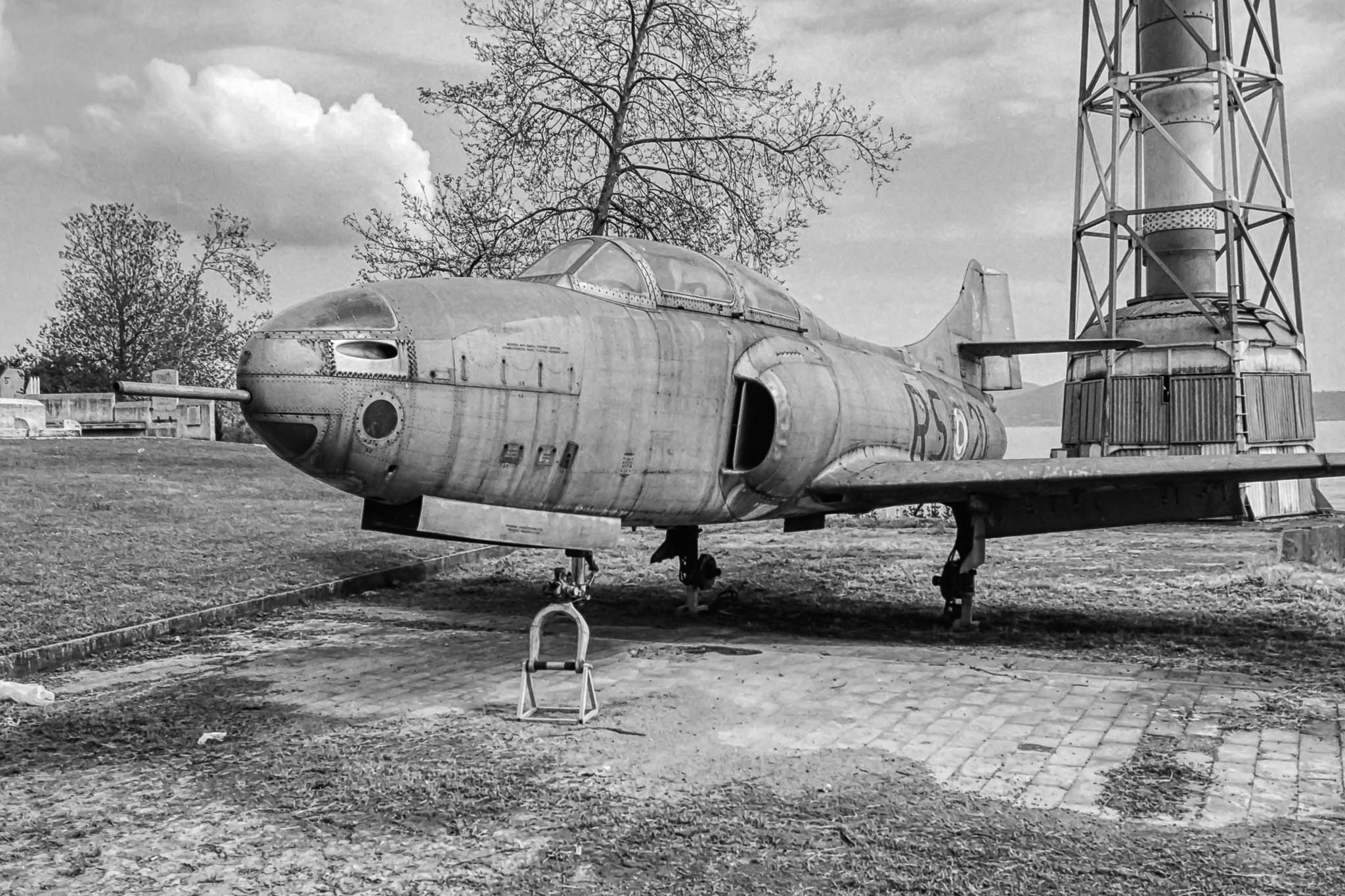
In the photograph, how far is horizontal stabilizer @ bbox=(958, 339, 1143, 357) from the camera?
1138 centimetres

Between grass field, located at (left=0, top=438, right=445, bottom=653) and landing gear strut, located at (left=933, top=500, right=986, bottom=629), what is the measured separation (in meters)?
6.92

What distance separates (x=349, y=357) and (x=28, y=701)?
3415 mm

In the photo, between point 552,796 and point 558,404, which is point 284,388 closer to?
point 558,404

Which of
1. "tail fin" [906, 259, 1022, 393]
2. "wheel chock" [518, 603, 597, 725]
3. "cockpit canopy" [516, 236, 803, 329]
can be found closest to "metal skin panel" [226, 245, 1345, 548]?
"cockpit canopy" [516, 236, 803, 329]

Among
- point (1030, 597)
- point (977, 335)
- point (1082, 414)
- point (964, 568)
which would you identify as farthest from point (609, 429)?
point (1082, 414)

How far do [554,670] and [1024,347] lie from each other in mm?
8412

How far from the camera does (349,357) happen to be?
18.8 ft

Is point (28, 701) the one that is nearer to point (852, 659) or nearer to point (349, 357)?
point (349, 357)

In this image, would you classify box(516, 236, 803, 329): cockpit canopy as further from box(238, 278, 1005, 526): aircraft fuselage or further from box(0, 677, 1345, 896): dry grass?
box(0, 677, 1345, 896): dry grass

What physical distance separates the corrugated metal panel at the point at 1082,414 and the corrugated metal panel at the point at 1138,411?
0.41 meters

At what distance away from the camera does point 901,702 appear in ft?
21.8

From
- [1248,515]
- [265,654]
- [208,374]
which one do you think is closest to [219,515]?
[265,654]

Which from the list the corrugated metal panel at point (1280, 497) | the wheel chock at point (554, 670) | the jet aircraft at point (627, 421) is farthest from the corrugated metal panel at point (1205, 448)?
the wheel chock at point (554, 670)

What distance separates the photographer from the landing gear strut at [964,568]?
9617mm
